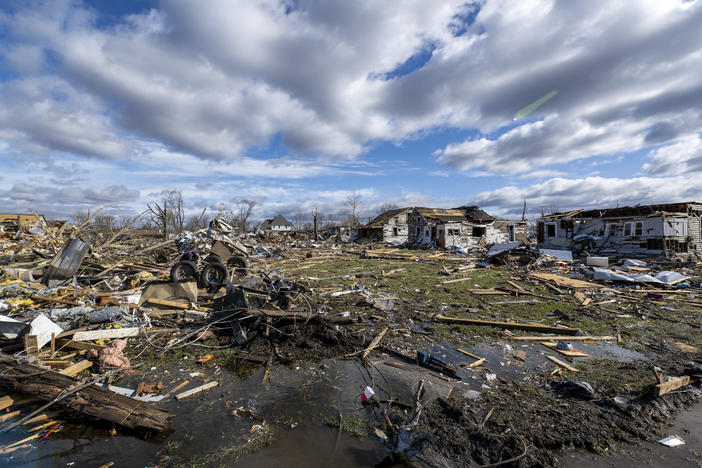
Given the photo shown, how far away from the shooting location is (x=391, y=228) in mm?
38750

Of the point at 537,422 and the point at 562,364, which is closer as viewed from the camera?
the point at 537,422

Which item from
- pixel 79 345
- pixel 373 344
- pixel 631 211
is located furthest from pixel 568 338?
pixel 631 211

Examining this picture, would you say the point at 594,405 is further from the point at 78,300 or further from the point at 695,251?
the point at 695,251

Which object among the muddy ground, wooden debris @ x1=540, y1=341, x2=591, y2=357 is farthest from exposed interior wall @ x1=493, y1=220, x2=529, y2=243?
wooden debris @ x1=540, y1=341, x2=591, y2=357

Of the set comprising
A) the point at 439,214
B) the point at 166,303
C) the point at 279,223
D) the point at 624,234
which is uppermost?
the point at 279,223

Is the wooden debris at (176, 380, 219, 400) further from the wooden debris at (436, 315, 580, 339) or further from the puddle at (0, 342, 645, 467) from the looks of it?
the wooden debris at (436, 315, 580, 339)

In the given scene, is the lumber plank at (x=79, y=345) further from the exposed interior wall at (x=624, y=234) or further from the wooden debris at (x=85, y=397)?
the exposed interior wall at (x=624, y=234)

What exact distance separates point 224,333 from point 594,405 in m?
6.54

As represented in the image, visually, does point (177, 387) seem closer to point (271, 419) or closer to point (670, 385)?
point (271, 419)

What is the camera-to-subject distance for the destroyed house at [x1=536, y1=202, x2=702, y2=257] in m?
20.0

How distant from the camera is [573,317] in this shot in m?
7.87

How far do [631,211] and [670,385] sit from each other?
25.7 meters

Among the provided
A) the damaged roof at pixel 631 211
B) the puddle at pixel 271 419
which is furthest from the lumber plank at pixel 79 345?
the damaged roof at pixel 631 211

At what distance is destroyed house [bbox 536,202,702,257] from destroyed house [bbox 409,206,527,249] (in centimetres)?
521
